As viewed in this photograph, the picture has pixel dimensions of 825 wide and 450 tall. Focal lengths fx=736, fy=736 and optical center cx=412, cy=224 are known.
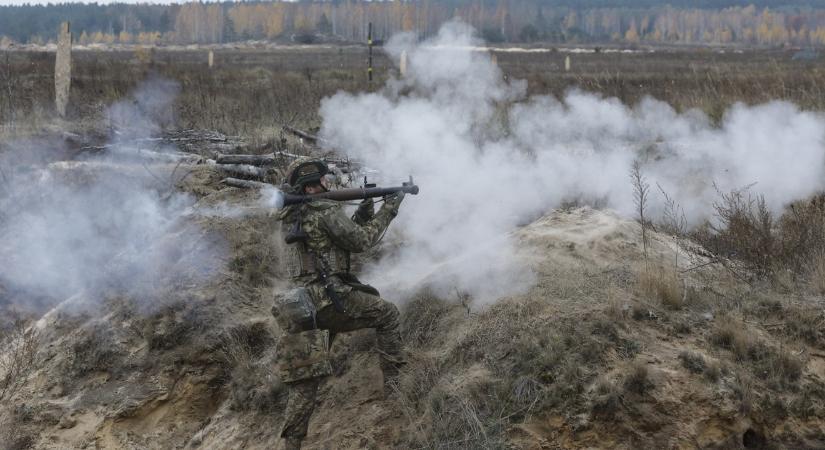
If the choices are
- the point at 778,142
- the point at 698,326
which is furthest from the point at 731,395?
the point at 778,142

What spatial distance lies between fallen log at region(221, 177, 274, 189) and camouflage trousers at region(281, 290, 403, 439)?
13.6 ft

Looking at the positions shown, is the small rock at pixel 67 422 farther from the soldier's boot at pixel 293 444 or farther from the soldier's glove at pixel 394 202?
the soldier's glove at pixel 394 202

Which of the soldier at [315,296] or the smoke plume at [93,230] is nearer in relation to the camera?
the soldier at [315,296]

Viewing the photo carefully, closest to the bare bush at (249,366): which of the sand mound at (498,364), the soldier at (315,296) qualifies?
the sand mound at (498,364)

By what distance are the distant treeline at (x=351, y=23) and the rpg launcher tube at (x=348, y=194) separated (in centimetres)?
4683

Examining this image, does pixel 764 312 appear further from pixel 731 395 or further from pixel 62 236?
pixel 62 236

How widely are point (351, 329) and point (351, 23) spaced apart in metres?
71.1

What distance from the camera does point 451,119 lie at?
996 centimetres

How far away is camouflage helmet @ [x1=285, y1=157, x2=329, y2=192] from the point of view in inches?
224

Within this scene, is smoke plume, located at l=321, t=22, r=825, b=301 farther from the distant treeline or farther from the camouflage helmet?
the distant treeline

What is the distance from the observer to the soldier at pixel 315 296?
5.47 m

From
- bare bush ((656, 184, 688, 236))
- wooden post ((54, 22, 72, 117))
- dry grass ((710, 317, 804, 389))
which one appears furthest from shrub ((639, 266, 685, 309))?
wooden post ((54, 22, 72, 117))

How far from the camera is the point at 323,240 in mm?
5566

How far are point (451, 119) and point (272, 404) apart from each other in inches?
198
